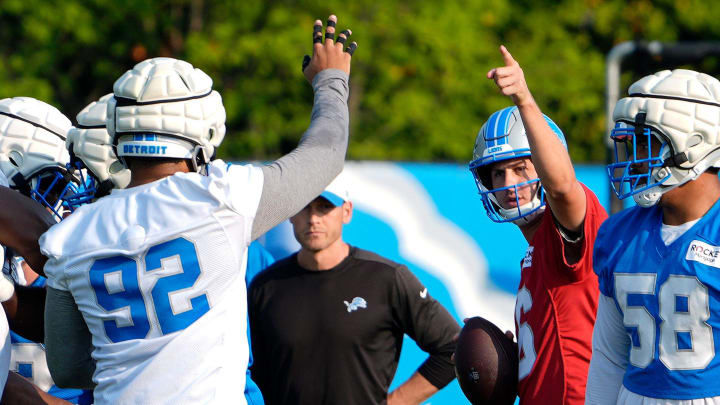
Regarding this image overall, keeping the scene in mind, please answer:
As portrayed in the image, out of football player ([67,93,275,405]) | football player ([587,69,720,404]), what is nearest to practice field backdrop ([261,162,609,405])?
football player ([67,93,275,405])

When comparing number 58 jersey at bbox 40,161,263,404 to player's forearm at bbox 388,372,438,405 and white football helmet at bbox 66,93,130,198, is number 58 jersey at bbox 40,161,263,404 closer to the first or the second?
white football helmet at bbox 66,93,130,198

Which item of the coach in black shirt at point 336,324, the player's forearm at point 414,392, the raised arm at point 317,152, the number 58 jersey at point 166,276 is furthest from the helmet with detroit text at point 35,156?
the player's forearm at point 414,392

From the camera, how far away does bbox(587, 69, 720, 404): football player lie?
3.01 metres

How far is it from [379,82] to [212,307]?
1194 cm

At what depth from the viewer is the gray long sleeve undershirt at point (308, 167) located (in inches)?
108

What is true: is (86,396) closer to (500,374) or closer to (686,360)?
(500,374)

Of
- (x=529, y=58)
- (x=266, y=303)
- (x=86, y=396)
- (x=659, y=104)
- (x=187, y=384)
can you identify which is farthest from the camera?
(x=529, y=58)

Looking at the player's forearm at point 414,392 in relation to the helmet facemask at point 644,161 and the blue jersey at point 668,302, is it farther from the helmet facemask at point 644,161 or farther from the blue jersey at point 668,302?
the helmet facemask at point 644,161

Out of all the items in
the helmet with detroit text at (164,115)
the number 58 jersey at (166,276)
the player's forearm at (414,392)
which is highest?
the helmet with detroit text at (164,115)

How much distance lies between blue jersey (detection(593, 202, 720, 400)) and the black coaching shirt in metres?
1.83

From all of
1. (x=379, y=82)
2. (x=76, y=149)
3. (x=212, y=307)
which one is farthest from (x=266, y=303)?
(x=379, y=82)

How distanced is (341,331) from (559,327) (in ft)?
5.36

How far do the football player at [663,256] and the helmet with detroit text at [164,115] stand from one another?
138 cm

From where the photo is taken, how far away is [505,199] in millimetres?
3826
